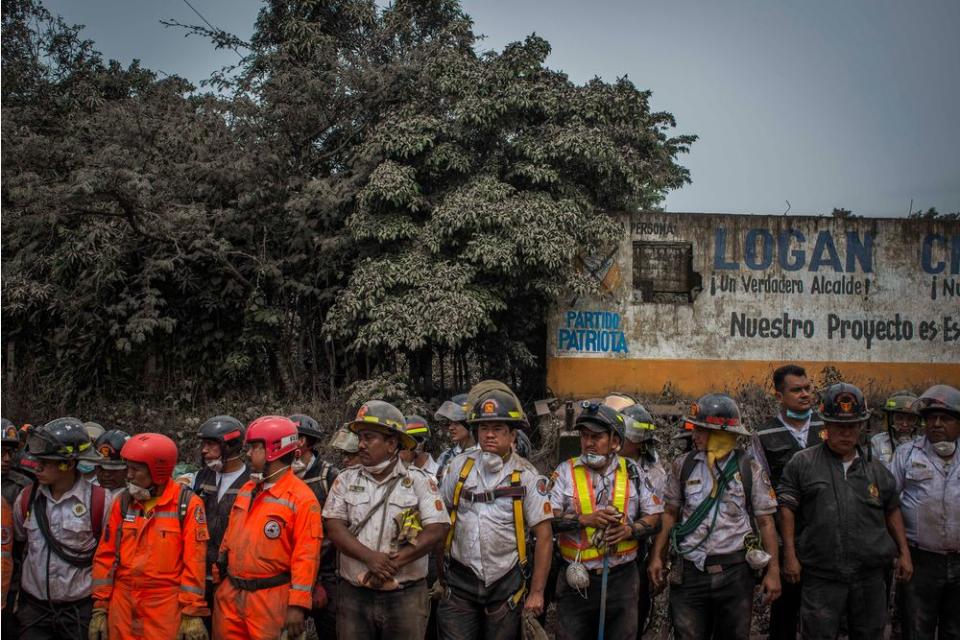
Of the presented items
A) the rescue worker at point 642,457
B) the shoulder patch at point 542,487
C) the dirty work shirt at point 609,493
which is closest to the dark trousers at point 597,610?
the dirty work shirt at point 609,493

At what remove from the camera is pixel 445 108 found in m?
13.1

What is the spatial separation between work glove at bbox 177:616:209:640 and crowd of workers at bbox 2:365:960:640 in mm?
11

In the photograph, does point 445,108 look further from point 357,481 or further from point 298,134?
point 357,481

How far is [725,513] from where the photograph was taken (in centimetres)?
510

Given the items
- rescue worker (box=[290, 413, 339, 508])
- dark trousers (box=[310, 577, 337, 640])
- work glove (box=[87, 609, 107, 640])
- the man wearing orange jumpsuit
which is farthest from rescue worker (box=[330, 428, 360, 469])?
work glove (box=[87, 609, 107, 640])

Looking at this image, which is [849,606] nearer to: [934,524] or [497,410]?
[934,524]

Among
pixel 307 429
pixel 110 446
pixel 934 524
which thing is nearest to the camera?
pixel 934 524

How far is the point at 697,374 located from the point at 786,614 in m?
7.95

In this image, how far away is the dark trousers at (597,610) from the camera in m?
4.99

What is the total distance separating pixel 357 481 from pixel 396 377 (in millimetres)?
7519

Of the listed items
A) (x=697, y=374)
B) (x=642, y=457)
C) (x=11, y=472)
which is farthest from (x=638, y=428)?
(x=697, y=374)

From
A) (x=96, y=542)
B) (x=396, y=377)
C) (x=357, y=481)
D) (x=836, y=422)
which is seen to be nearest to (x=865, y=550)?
(x=836, y=422)

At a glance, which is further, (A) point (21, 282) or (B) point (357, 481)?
(A) point (21, 282)

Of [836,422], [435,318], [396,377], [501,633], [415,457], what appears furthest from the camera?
[396,377]
